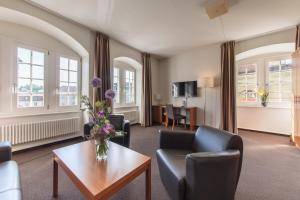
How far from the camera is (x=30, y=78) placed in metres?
3.03

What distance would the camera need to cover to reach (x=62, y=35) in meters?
3.29

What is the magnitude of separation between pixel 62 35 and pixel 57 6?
28.3 inches

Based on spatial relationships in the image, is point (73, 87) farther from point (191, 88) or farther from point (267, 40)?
point (267, 40)

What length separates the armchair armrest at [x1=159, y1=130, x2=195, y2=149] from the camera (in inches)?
76.0

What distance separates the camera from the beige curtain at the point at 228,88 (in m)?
4.19

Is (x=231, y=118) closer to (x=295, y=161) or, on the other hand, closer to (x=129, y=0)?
(x=295, y=161)

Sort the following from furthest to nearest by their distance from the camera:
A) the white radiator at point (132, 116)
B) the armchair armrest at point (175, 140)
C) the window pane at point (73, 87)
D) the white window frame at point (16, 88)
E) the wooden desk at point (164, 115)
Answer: the white radiator at point (132, 116) < the wooden desk at point (164, 115) < the window pane at point (73, 87) < the white window frame at point (16, 88) < the armchair armrest at point (175, 140)

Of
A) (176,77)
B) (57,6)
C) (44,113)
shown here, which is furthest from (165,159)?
(176,77)

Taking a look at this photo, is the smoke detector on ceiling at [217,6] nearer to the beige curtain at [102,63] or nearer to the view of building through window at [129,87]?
the beige curtain at [102,63]

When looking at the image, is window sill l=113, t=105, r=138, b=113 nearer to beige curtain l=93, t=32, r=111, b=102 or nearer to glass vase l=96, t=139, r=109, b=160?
beige curtain l=93, t=32, r=111, b=102

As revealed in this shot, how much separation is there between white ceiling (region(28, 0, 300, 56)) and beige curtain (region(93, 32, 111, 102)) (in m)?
0.24

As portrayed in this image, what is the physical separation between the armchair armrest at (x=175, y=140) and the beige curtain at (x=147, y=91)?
11.3ft

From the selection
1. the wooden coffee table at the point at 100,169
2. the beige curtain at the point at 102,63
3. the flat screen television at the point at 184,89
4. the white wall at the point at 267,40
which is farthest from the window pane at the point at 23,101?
the white wall at the point at 267,40

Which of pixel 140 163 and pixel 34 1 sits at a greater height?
pixel 34 1
